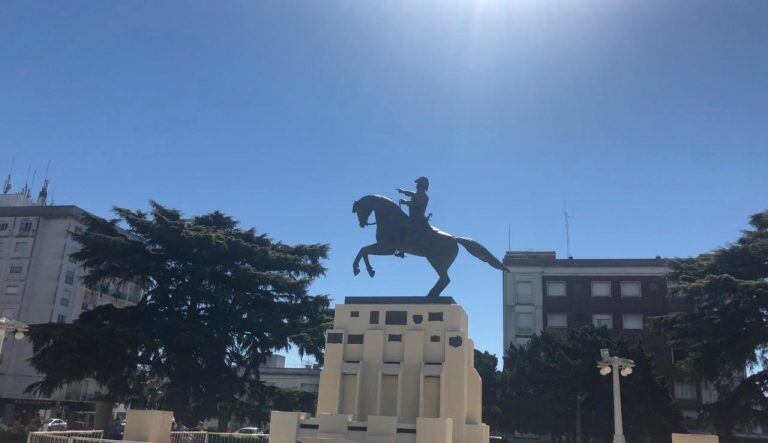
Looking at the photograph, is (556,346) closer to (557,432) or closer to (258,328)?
(557,432)

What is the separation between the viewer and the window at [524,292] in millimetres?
63594

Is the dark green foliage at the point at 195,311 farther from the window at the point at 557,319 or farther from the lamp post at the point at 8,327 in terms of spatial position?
the window at the point at 557,319

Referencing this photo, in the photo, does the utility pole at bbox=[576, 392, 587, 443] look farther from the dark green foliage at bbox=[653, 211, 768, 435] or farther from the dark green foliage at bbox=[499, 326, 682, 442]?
the dark green foliage at bbox=[653, 211, 768, 435]

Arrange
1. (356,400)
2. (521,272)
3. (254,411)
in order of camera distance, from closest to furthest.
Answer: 1. (356,400)
2. (254,411)
3. (521,272)

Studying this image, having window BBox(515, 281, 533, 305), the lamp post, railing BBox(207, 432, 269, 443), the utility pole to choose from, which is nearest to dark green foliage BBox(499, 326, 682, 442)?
the utility pole

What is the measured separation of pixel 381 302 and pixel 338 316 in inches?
57.3

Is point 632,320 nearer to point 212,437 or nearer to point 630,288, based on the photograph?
point 630,288

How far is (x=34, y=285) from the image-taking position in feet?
194

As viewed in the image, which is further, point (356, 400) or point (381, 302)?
point (381, 302)

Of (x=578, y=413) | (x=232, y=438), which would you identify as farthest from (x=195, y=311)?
(x=578, y=413)

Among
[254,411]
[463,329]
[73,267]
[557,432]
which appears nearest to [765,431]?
[557,432]

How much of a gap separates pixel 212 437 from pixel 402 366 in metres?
7.57

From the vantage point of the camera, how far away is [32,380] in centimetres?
5678

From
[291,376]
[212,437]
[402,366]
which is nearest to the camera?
[402,366]
